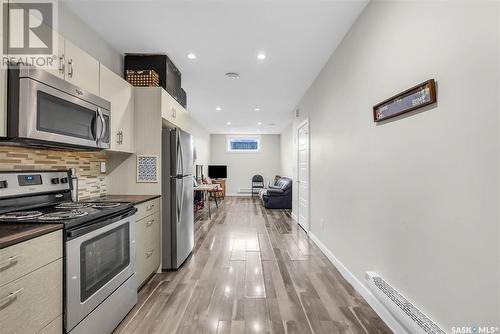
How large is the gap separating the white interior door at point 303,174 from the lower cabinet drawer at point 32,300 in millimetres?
3755

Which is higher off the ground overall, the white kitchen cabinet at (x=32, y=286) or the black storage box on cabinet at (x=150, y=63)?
the black storage box on cabinet at (x=150, y=63)

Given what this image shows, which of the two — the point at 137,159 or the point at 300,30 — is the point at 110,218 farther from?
the point at 300,30

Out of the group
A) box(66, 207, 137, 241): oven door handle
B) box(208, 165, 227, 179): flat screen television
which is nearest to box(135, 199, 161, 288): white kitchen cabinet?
box(66, 207, 137, 241): oven door handle

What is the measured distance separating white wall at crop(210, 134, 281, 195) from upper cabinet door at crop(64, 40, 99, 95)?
27.2 ft

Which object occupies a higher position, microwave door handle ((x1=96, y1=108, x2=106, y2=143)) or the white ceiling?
the white ceiling

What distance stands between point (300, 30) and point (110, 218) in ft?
8.28

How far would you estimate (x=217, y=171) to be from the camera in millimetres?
9781

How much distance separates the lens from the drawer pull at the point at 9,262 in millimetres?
Answer: 1021

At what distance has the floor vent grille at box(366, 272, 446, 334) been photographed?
1.39m

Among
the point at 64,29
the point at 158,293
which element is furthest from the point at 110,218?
the point at 64,29

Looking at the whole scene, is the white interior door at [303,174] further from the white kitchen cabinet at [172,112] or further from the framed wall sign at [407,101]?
the framed wall sign at [407,101]

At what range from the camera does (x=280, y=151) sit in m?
10.2

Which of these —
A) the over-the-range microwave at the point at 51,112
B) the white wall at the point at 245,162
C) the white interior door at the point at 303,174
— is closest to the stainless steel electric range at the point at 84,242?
the over-the-range microwave at the point at 51,112

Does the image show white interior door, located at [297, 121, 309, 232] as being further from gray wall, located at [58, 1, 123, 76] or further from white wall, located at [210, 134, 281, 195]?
white wall, located at [210, 134, 281, 195]
